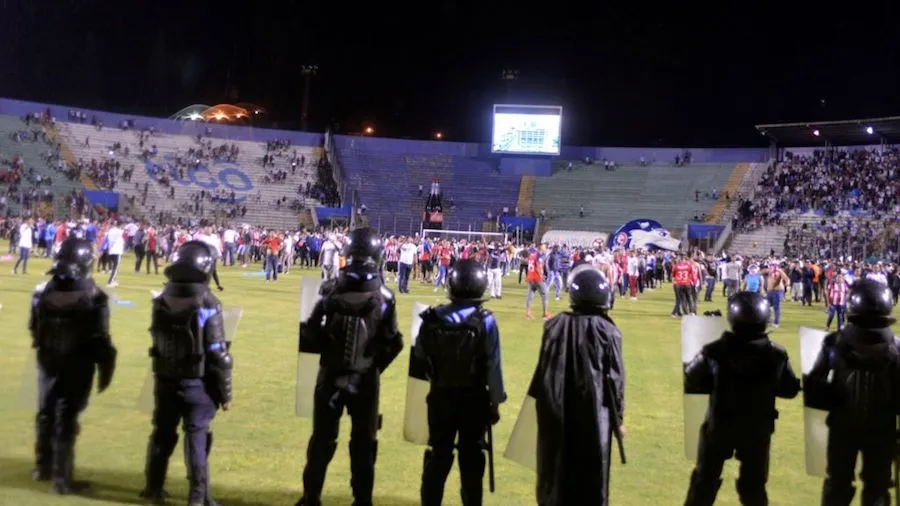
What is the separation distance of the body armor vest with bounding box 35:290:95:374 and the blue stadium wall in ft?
167

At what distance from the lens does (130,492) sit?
520cm

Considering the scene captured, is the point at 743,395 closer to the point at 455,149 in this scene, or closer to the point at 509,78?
the point at 455,149

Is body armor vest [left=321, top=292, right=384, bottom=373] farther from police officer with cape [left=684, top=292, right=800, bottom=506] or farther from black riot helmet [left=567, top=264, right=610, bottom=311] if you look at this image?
police officer with cape [left=684, top=292, right=800, bottom=506]

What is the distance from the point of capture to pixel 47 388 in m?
5.15

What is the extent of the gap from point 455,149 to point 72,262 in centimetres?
5272

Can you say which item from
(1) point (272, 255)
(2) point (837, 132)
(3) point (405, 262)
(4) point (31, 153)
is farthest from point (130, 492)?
(2) point (837, 132)

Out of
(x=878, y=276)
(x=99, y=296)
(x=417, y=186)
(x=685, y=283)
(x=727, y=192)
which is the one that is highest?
(x=727, y=192)

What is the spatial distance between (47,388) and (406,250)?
15.6 metres

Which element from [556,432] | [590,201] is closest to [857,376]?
[556,432]

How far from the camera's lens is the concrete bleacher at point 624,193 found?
4903 centimetres

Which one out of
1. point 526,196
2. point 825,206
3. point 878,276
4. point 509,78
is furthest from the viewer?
point 509,78

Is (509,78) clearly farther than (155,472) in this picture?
Yes

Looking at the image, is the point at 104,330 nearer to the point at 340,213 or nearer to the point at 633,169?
the point at 340,213

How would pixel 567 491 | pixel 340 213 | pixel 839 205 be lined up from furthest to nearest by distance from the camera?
pixel 340 213
pixel 839 205
pixel 567 491
